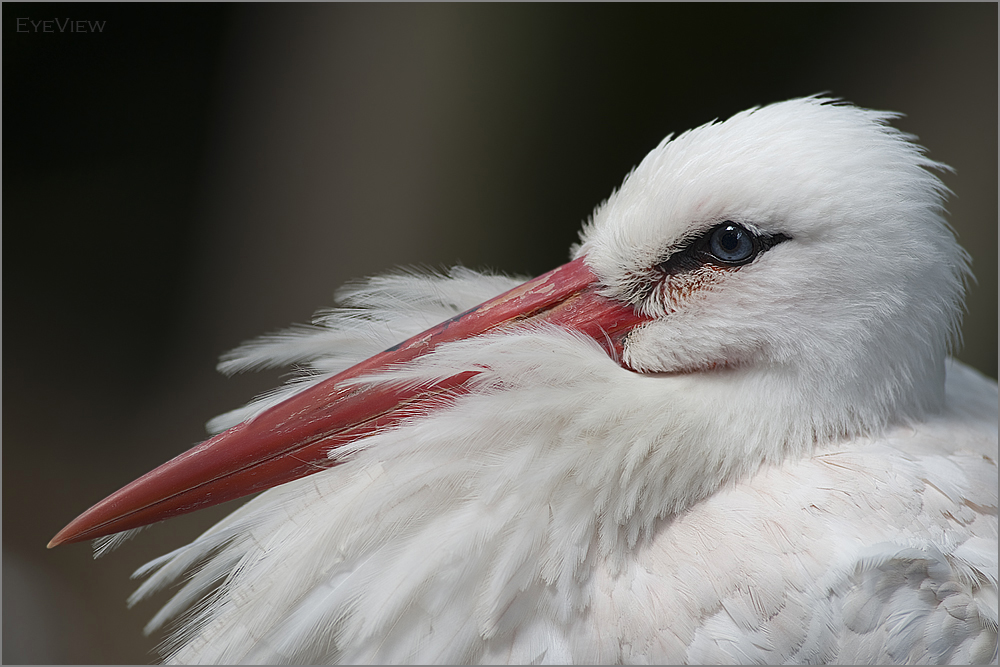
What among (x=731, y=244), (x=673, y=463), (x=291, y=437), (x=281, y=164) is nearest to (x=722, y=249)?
(x=731, y=244)

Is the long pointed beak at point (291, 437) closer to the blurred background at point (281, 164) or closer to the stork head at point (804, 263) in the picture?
the stork head at point (804, 263)

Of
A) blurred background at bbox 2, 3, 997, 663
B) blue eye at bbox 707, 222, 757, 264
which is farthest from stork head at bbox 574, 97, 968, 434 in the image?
blurred background at bbox 2, 3, 997, 663

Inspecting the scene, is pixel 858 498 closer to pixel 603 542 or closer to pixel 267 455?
pixel 603 542

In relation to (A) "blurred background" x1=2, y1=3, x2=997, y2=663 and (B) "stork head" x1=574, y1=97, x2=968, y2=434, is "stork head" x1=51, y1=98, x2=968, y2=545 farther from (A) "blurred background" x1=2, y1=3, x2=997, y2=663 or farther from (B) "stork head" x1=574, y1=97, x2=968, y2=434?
(A) "blurred background" x1=2, y1=3, x2=997, y2=663

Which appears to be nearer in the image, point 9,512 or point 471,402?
point 471,402

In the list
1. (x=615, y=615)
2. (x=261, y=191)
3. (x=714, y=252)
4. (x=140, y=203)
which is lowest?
(x=615, y=615)

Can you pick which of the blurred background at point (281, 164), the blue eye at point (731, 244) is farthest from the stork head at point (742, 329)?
the blurred background at point (281, 164)

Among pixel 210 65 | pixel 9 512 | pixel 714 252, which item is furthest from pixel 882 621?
pixel 9 512

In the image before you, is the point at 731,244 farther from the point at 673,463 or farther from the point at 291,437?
the point at 291,437
